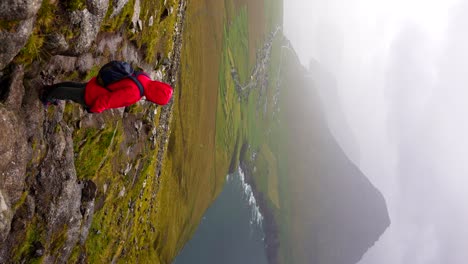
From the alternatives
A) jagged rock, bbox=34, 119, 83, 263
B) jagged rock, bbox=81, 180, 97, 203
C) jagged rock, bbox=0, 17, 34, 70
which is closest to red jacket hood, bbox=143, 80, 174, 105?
jagged rock, bbox=0, 17, 34, 70

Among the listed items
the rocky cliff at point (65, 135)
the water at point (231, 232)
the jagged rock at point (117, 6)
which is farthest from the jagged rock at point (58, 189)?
the water at point (231, 232)

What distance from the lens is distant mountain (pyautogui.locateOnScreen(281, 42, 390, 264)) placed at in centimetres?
9781

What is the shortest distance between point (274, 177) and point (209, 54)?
46756 mm

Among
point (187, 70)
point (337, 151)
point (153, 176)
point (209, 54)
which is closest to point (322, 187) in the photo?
point (337, 151)

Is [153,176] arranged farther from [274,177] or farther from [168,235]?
[274,177]

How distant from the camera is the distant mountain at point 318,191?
97.8 m

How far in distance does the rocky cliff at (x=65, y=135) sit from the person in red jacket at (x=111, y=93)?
1.67 feet

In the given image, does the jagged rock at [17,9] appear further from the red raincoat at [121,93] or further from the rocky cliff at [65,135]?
the red raincoat at [121,93]

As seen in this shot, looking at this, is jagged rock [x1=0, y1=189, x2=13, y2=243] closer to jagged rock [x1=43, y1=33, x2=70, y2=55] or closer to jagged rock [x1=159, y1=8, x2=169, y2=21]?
jagged rock [x1=43, y1=33, x2=70, y2=55]

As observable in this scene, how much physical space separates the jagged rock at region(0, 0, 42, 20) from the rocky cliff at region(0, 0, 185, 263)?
14 millimetres

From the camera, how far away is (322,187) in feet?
363

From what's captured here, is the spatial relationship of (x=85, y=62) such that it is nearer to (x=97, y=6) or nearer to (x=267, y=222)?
(x=97, y=6)

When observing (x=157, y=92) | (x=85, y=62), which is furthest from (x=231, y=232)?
(x=157, y=92)

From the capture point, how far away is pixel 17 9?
605 cm
